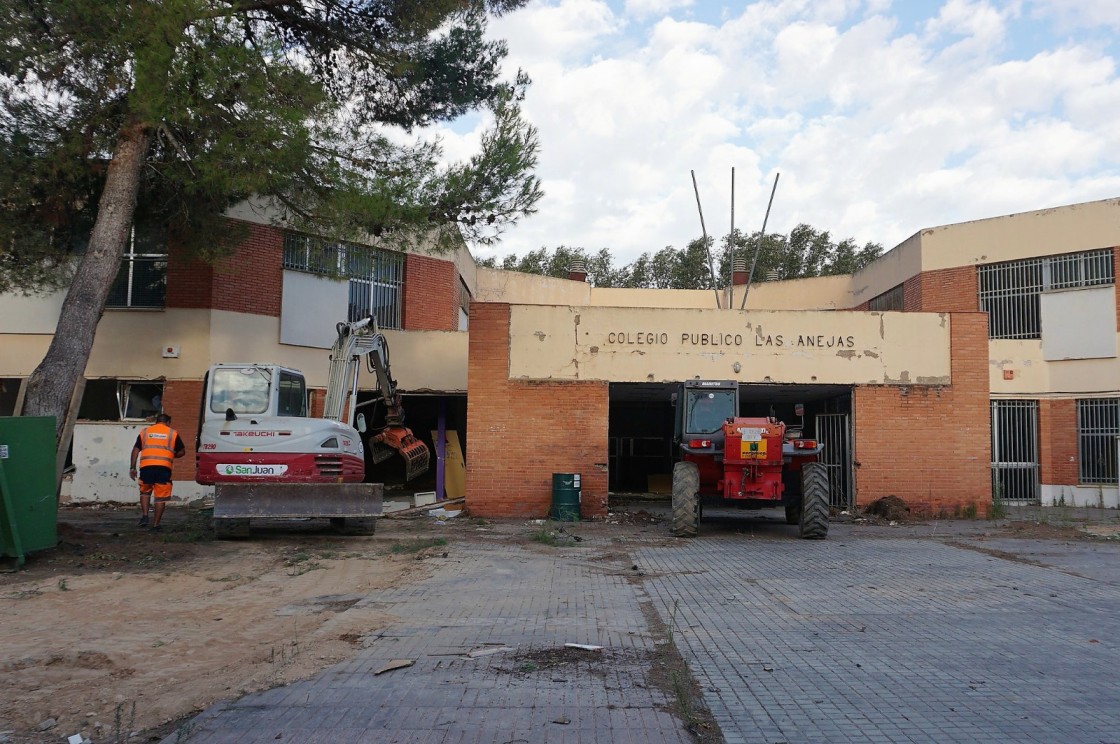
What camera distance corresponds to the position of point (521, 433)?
1783 cm

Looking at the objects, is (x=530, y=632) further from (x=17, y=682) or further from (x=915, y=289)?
(x=915, y=289)

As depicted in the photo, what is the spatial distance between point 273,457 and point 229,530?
1.49m

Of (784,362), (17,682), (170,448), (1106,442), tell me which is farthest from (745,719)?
(1106,442)

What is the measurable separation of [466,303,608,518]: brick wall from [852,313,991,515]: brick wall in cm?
570

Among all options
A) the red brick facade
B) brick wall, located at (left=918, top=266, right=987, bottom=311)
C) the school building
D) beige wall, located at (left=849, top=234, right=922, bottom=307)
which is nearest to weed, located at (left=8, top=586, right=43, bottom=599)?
the school building

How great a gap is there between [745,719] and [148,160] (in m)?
13.1

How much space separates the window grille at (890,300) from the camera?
2710cm

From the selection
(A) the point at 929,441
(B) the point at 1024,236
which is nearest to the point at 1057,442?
(B) the point at 1024,236

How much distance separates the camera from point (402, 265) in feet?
72.8

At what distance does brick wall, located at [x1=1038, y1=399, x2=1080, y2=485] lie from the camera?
23.0 metres

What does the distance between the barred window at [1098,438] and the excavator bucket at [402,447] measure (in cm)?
1755

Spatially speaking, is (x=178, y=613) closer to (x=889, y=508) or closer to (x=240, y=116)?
(x=240, y=116)

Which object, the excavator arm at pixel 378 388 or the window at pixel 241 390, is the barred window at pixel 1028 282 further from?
the window at pixel 241 390

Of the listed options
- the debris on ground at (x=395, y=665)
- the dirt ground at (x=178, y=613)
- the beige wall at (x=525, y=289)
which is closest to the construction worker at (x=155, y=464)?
the dirt ground at (x=178, y=613)
